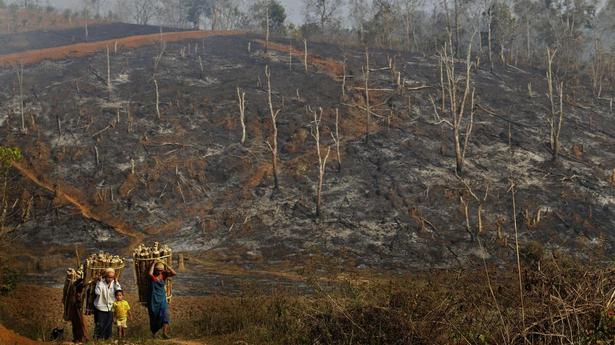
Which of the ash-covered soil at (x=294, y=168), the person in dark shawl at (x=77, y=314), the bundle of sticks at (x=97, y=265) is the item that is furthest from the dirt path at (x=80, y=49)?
the person in dark shawl at (x=77, y=314)

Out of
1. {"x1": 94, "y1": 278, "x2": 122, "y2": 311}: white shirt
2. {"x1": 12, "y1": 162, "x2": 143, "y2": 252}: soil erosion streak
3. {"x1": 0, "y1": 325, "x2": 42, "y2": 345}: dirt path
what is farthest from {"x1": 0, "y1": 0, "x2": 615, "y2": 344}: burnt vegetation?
{"x1": 0, "y1": 325, "x2": 42, "y2": 345}: dirt path

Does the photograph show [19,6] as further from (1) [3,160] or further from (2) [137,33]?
(1) [3,160]

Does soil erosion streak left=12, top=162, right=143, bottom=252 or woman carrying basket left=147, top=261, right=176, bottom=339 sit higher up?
woman carrying basket left=147, top=261, right=176, bottom=339

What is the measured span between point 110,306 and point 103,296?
0.19 m

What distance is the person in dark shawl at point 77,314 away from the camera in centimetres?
880

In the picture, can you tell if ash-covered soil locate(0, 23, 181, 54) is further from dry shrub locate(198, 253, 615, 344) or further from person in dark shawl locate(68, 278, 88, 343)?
dry shrub locate(198, 253, 615, 344)

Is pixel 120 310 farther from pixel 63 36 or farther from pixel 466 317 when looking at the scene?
pixel 63 36

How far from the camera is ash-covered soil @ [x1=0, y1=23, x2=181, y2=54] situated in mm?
46281

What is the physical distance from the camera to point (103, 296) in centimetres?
868

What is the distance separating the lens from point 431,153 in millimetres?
28531

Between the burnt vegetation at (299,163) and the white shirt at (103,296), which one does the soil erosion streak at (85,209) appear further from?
the white shirt at (103,296)

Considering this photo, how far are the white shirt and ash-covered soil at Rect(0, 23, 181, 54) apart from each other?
4181 cm

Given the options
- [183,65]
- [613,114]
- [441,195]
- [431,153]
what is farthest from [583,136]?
[183,65]

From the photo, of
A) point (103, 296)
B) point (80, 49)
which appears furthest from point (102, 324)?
point (80, 49)
